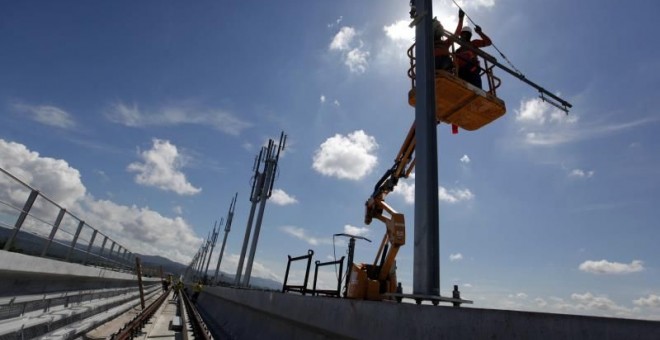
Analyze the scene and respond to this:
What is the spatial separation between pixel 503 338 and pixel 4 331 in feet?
30.5

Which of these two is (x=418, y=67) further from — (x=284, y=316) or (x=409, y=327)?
(x=284, y=316)

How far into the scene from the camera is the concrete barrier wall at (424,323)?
210 centimetres

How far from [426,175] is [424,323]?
1.95 metres

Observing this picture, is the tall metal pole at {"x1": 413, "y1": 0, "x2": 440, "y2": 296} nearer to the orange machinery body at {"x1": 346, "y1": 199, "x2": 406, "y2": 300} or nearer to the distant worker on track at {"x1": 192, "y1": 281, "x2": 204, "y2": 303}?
the orange machinery body at {"x1": 346, "y1": 199, "x2": 406, "y2": 300}

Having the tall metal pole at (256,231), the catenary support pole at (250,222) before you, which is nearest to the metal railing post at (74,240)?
the tall metal pole at (256,231)

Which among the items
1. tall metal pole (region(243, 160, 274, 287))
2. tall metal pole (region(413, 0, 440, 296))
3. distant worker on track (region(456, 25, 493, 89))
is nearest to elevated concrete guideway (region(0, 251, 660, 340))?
tall metal pole (region(413, 0, 440, 296))

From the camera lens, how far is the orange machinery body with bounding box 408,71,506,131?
23.5ft

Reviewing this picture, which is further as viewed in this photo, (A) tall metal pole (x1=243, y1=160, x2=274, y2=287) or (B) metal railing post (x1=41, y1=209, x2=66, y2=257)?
(A) tall metal pole (x1=243, y1=160, x2=274, y2=287)

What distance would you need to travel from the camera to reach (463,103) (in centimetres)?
769

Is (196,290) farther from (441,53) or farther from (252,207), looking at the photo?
(441,53)

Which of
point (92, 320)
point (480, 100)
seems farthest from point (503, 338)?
point (92, 320)

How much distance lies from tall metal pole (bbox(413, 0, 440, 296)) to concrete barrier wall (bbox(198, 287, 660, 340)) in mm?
718

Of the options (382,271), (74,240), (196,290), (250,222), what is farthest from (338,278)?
(196,290)

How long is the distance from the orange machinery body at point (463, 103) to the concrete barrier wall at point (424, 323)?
4.37 meters
